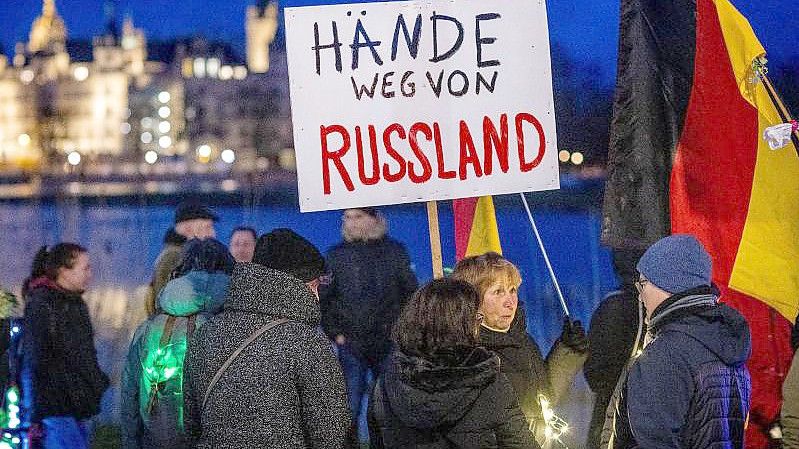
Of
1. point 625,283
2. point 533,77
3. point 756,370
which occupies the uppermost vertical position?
point 533,77

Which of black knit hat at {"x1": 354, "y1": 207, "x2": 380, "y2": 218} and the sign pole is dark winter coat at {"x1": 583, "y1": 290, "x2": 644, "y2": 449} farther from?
black knit hat at {"x1": 354, "y1": 207, "x2": 380, "y2": 218}

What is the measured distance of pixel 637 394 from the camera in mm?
2760

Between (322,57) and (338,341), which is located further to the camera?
(338,341)

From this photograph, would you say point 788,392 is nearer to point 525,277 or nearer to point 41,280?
point 41,280

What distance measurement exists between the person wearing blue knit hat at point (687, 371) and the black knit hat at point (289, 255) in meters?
0.85

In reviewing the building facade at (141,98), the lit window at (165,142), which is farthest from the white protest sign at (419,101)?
the lit window at (165,142)

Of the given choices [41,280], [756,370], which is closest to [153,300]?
[41,280]

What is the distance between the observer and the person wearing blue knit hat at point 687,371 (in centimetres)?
274

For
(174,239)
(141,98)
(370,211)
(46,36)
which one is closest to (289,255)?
(174,239)

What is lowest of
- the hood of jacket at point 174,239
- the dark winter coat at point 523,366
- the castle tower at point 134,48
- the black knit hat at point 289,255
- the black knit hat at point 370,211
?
the dark winter coat at point 523,366

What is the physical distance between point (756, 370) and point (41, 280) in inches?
115

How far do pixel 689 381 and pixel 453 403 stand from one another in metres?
0.56

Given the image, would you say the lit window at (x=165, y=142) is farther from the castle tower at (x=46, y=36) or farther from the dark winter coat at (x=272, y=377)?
the dark winter coat at (x=272, y=377)

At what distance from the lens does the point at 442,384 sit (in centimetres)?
274
